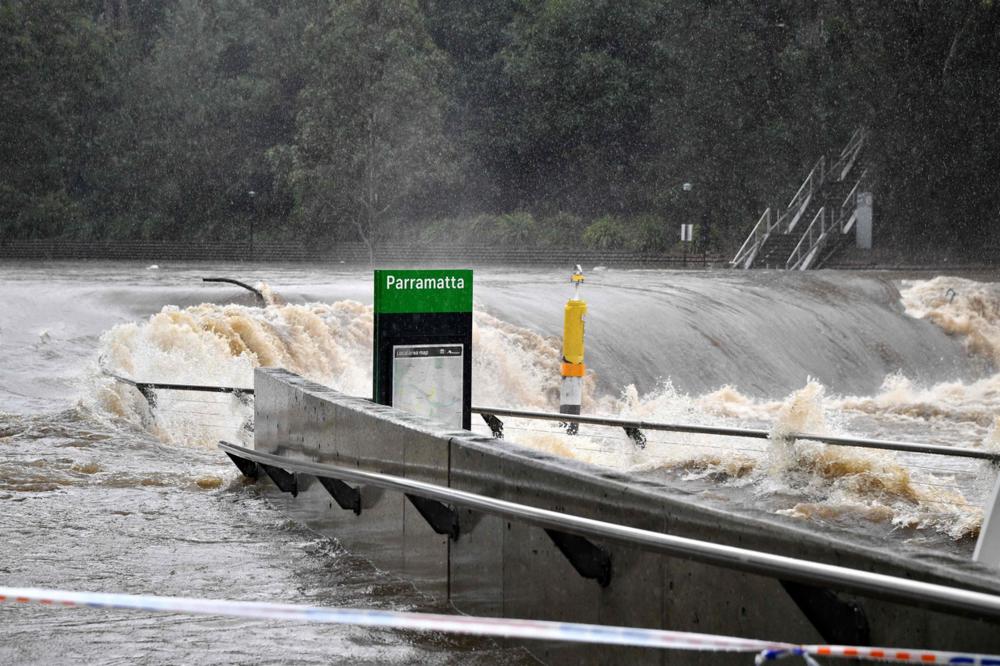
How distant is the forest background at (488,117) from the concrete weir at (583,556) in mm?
45694

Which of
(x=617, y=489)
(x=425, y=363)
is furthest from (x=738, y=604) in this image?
(x=425, y=363)

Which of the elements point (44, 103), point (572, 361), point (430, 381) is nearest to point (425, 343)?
point (430, 381)

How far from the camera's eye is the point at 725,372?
79.5ft

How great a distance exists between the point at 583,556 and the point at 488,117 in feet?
213

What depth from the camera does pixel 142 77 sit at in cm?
7275

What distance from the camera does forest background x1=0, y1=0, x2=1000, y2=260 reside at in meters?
52.9

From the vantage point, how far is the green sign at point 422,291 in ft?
27.7

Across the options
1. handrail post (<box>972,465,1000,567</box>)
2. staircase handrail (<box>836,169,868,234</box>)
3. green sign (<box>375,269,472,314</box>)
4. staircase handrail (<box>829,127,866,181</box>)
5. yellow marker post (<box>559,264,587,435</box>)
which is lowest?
yellow marker post (<box>559,264,587,435</box>)

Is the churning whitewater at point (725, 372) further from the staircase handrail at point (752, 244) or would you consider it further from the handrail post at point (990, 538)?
the staircase handrail at point (752, 244)

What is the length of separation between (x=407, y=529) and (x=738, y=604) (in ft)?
10.1

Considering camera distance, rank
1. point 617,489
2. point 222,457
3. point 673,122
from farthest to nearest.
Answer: point 673,122 → point 222,457 → point 617,489

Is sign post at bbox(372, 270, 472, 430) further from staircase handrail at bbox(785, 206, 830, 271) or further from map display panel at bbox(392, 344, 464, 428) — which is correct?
staircase handrail at bbox(785, 206, 830, 271)

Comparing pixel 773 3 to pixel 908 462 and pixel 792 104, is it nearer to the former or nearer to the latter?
pixel 792 104

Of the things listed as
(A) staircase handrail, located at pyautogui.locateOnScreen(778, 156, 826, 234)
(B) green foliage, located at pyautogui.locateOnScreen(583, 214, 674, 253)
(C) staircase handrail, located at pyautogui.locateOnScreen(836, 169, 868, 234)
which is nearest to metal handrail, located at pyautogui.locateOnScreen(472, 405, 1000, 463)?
(A) staircase handrail, located at pyautogui.locateOnScreen(778, 156, 826, 234)
